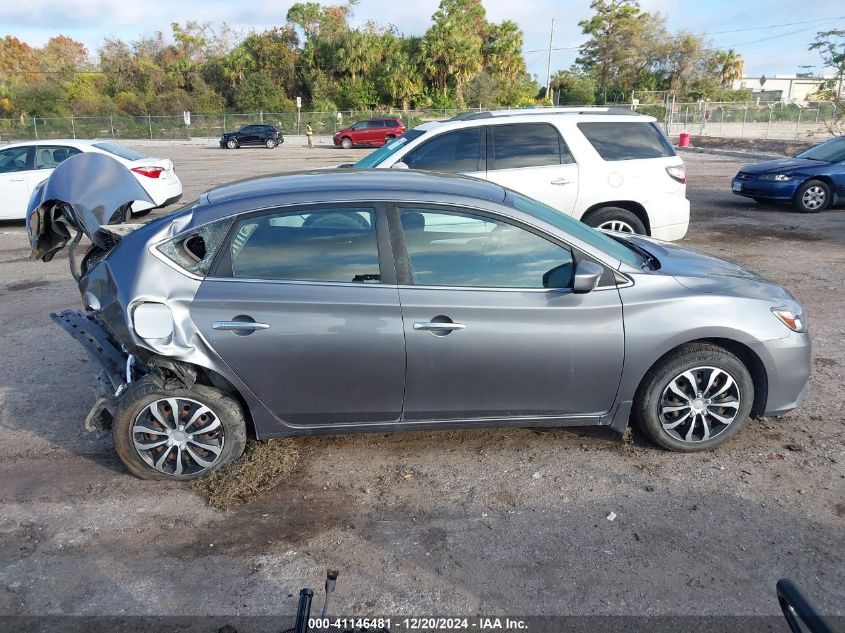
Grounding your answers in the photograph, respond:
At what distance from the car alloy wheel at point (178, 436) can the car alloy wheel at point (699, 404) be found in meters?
2.65

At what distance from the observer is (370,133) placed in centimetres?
3756

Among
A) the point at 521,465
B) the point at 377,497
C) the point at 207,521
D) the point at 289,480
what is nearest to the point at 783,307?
the point at 521,465

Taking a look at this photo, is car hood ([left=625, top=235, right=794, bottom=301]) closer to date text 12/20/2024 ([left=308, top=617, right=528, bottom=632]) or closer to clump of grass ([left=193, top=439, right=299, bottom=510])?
date text 12/20/2024 ([left=308, top=617, right=528, bottom=632])

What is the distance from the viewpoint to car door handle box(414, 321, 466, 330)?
367cm

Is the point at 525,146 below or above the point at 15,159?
above

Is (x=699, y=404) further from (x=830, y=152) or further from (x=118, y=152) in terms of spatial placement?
(x=830, y=152)

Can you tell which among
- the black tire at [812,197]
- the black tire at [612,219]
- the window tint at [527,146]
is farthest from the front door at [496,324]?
the black tire at [812,197]

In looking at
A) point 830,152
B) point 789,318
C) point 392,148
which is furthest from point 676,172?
point 830,152

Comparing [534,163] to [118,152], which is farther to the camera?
[118,152]

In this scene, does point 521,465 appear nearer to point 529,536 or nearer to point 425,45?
point 529,536

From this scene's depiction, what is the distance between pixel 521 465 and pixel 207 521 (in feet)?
6.01

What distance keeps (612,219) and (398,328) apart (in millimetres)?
4959

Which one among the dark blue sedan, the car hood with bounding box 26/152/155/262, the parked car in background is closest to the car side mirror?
the car hood with bounding box 26/152/155/262

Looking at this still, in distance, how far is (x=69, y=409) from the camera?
A: 16.0 feet
